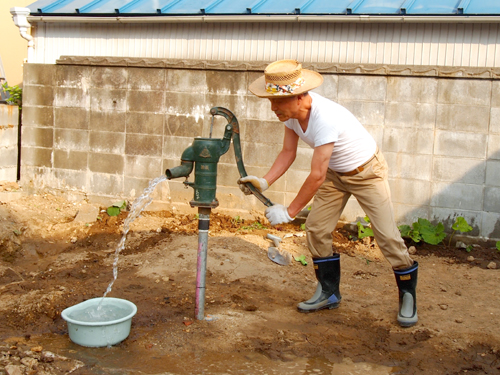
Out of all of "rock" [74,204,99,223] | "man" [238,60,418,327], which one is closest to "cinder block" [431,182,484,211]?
"man" [238,60,418,327]

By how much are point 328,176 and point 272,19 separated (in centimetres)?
271

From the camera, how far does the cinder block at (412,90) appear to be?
535 centimetres

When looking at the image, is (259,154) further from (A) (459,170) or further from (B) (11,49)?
(B) (11,49)

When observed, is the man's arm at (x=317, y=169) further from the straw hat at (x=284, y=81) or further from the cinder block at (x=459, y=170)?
the cinder block at (x=459, y=170)

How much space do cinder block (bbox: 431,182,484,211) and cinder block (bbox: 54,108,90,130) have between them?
397 centimetres

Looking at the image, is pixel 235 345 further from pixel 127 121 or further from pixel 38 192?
pixel 38 192

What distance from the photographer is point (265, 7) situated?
605cm

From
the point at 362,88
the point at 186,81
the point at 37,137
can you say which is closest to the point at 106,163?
the point at 37,137

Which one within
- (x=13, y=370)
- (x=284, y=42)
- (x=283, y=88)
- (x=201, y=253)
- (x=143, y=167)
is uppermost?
(x=284, y=42)

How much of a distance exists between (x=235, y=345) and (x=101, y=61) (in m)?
4.17

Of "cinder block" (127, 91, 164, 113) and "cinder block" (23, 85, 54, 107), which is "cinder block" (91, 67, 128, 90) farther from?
"cinder block" (23, 85, 54, 107)

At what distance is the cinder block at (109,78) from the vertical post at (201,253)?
3342 mm

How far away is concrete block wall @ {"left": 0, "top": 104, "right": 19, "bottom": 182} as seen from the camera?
655 centimetres

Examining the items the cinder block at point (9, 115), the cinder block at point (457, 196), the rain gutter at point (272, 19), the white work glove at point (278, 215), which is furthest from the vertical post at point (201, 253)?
the cinder block at point (9, 115)
